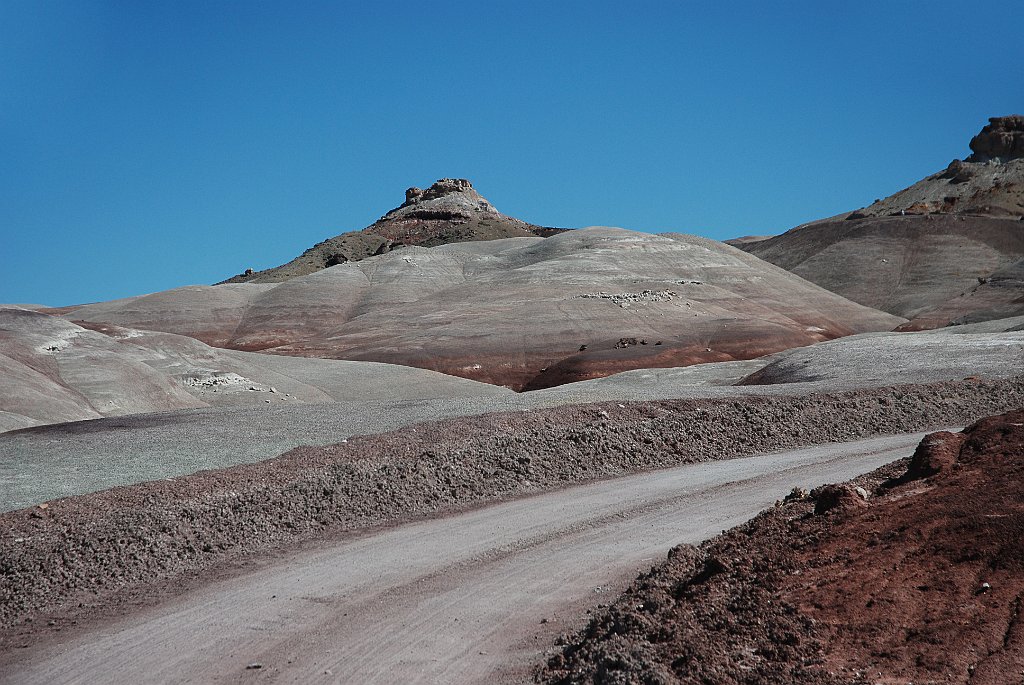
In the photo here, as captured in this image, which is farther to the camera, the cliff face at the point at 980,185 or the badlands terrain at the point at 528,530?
the cliff face at the point at 980,185

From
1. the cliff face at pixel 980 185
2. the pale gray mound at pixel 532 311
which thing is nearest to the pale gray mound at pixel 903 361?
the pale gray mound at pixel 532 311

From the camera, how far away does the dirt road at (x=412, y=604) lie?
9.21 m

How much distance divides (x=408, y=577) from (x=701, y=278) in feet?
281

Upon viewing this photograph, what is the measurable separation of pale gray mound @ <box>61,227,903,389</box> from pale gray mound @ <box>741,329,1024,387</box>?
55.8ft

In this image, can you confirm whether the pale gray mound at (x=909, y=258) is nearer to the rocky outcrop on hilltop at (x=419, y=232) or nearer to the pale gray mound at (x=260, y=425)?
the rocky outcrop on hilltop at (x=419, y=232)

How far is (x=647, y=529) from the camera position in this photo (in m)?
13.8

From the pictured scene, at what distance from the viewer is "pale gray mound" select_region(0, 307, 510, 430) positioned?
1468 inches

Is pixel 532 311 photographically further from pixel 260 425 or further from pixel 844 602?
pixel 844 602

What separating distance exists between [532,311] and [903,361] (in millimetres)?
46097

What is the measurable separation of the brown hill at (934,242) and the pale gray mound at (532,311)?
17033 mm

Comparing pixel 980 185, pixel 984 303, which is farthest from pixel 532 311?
pixel 980 185

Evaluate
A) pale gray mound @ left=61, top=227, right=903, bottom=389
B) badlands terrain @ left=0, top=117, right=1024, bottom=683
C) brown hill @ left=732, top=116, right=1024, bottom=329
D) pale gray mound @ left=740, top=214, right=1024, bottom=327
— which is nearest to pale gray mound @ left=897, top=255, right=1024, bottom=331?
brown hill @ left=732, top=116, right=1024, bottom=329

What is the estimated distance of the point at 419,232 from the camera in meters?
175

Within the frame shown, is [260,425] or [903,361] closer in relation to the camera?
[260,425]
